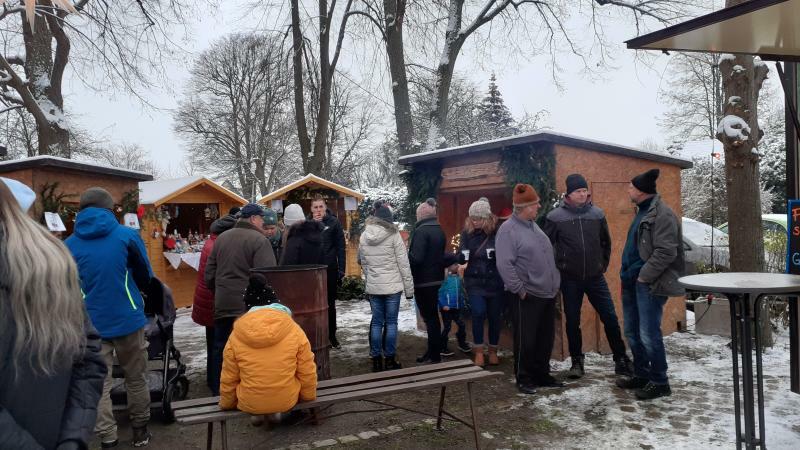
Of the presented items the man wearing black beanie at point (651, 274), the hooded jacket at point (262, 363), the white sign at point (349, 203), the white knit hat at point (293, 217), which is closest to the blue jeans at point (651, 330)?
the man wearing black beanie at point (651, 274)

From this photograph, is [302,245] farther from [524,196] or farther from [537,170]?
[537,170]

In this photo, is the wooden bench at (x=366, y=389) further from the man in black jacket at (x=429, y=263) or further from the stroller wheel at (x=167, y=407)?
the man in black jacket at (x=429, y=263)

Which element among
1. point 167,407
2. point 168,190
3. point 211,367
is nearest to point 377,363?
point 211,367

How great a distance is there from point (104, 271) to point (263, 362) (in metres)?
1.56

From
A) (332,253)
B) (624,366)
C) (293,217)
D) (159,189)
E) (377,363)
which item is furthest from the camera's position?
(159,189)

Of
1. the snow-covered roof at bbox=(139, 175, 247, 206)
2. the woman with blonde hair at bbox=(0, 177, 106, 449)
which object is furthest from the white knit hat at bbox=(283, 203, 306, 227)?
the snow-covered roof at bbox=(139, 175, 247, 206)

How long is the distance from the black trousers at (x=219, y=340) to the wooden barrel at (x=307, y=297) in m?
0.68

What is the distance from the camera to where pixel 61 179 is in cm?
771

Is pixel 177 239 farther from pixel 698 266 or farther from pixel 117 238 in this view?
pixel 698 266

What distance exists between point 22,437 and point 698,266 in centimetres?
1006

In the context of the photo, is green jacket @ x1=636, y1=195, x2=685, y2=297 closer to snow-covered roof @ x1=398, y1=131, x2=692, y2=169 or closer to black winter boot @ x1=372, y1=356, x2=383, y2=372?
snow-covered roof @ x1=398, y1=131, x2=692, y2=169

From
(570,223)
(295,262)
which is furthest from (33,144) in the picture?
(570,223)

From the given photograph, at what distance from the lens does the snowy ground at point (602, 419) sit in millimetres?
4117

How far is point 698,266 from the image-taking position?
378 inches
